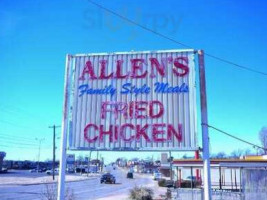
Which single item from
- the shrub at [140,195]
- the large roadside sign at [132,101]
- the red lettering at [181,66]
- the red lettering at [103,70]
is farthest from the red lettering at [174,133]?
the shrub at [140,195]

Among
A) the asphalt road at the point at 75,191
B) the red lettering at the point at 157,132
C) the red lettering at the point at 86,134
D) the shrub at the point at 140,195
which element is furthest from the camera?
the asphalt road at the point at 75,191

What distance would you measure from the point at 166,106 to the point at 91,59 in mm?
2230

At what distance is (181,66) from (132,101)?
1425 mm

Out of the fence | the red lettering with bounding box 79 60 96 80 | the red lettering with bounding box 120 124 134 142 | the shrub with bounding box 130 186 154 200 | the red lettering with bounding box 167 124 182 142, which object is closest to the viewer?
the red lettering with bounding box 167 124 182 142

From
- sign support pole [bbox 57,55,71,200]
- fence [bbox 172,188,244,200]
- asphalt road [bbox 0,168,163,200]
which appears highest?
sign support pole [bbox 57,55,71,200]

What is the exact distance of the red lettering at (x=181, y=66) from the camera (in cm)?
775

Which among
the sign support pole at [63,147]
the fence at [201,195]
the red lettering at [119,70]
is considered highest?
the red lettering at [119,70]

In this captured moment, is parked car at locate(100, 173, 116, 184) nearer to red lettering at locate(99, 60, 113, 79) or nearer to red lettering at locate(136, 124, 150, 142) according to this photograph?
red lettering at locate(99, 60, 113, 79)

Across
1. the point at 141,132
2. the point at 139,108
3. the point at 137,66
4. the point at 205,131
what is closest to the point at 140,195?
the point at 141,132

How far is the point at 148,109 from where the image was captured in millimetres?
7742

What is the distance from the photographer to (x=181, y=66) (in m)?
7.79

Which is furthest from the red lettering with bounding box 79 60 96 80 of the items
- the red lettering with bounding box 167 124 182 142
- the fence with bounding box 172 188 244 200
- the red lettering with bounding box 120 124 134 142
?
the fence with bounding box 172 188 244 200

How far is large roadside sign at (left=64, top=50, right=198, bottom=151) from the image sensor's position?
7.57 metres

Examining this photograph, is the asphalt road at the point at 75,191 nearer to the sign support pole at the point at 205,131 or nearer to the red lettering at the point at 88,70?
the red lettering at the point at 88,70
